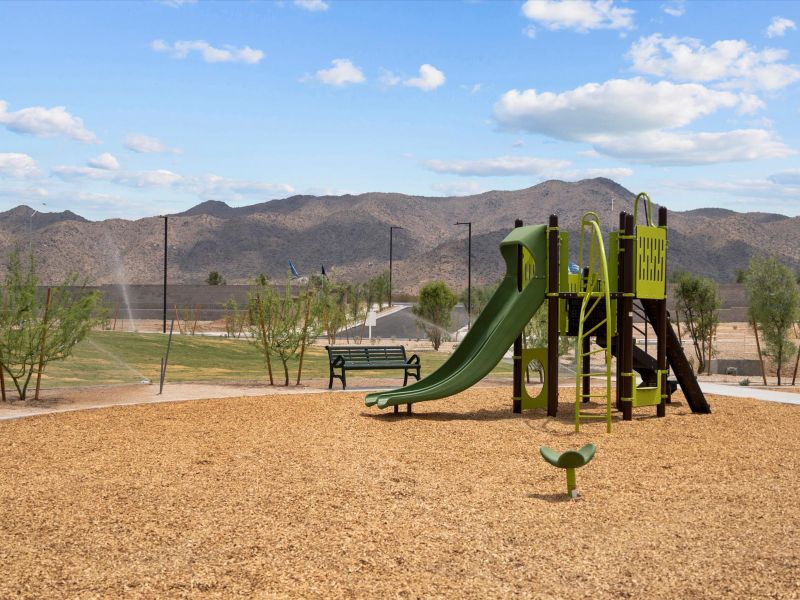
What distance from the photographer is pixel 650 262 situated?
1383 cm

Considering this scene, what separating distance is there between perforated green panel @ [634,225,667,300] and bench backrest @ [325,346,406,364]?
5312 mm

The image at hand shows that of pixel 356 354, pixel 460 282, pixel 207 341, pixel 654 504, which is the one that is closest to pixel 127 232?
pixel 460 282

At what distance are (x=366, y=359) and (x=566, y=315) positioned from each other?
491 cm

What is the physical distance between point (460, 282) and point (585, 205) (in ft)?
251

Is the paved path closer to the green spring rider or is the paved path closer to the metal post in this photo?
the metal post

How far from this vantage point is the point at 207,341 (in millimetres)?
32781

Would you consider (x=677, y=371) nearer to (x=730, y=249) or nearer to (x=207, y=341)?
(x=207, y=341)

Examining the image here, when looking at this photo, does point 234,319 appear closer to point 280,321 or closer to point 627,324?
point 280,321

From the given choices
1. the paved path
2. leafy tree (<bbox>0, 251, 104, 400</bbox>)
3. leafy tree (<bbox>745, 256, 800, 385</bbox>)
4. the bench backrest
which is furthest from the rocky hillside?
leafy tree (<bbox>0, 251, 104, 400</bbox>)

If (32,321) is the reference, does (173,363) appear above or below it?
below

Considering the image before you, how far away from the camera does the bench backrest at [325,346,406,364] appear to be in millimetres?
17109

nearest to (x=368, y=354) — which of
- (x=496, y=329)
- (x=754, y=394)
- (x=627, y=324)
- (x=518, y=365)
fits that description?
(x=518, y=365)

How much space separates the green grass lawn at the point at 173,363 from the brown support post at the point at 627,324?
9.04 metres

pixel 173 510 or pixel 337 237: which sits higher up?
pixel 337 237
